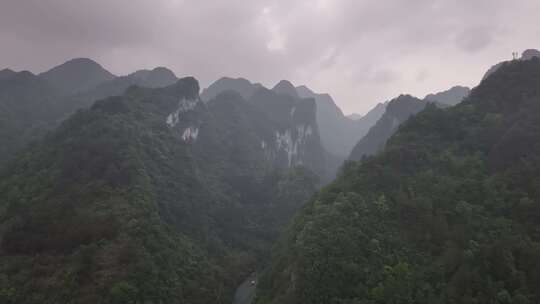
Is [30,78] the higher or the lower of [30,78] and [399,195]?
the higher

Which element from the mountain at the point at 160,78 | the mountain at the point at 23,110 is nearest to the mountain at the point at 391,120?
the mountain at the point at 23,110

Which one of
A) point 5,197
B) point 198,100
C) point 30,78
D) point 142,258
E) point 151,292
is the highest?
point 30,78

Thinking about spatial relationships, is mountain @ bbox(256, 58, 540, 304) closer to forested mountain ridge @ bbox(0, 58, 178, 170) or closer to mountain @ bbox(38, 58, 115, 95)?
forested mountain ridge @ bbox(0, 58, 178, 170)

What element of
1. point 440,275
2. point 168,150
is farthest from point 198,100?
point 440,275

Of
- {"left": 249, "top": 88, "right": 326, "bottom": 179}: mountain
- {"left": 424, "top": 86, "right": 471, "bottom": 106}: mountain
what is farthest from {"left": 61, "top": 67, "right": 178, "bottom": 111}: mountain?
{"left": 424, "top": 86, "right": 471, "bottom": 106}: mountain

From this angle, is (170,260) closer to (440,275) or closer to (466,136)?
(440,275)

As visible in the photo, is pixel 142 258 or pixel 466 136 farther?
pixel 466 136

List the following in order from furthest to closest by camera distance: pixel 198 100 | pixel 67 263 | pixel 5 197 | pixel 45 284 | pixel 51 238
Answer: pixel 198 100
pixel 5 197
pixel 51 238
pixel 67 263
pixel 45 284
